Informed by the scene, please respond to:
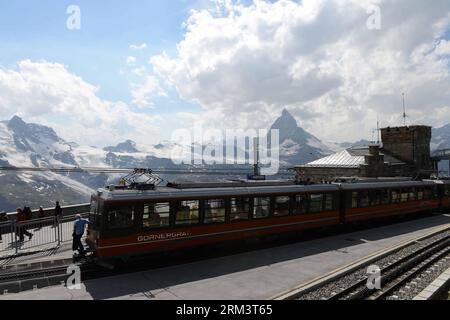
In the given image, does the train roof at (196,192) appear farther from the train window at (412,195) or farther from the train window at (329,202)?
the train window at (412,195)

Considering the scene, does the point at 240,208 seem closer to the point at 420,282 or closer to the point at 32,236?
the point at 420,282

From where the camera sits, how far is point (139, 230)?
1511cm

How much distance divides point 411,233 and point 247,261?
13.1m

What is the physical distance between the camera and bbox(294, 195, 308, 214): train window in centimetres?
2127

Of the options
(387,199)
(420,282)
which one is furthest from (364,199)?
(420,282)

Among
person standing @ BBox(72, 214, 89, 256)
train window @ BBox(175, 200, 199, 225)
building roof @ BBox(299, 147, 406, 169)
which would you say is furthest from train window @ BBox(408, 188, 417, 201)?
person standing @ BBox(72, 214, 89, 256)

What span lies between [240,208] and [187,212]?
9.56ft

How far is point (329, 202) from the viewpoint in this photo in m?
23.3

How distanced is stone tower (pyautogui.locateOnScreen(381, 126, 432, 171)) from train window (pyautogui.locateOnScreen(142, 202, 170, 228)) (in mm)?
42804

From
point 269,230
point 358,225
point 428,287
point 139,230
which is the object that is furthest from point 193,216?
point 358,225

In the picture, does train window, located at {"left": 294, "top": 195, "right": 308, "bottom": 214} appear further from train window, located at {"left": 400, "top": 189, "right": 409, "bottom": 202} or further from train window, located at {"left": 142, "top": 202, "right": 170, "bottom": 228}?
train window, located at {"left": 400, "top": 189, "right": 409, "bottom": 202}

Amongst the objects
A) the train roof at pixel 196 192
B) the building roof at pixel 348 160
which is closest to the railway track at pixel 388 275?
the train roof at pixel 196 192

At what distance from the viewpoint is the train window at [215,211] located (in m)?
17.2
